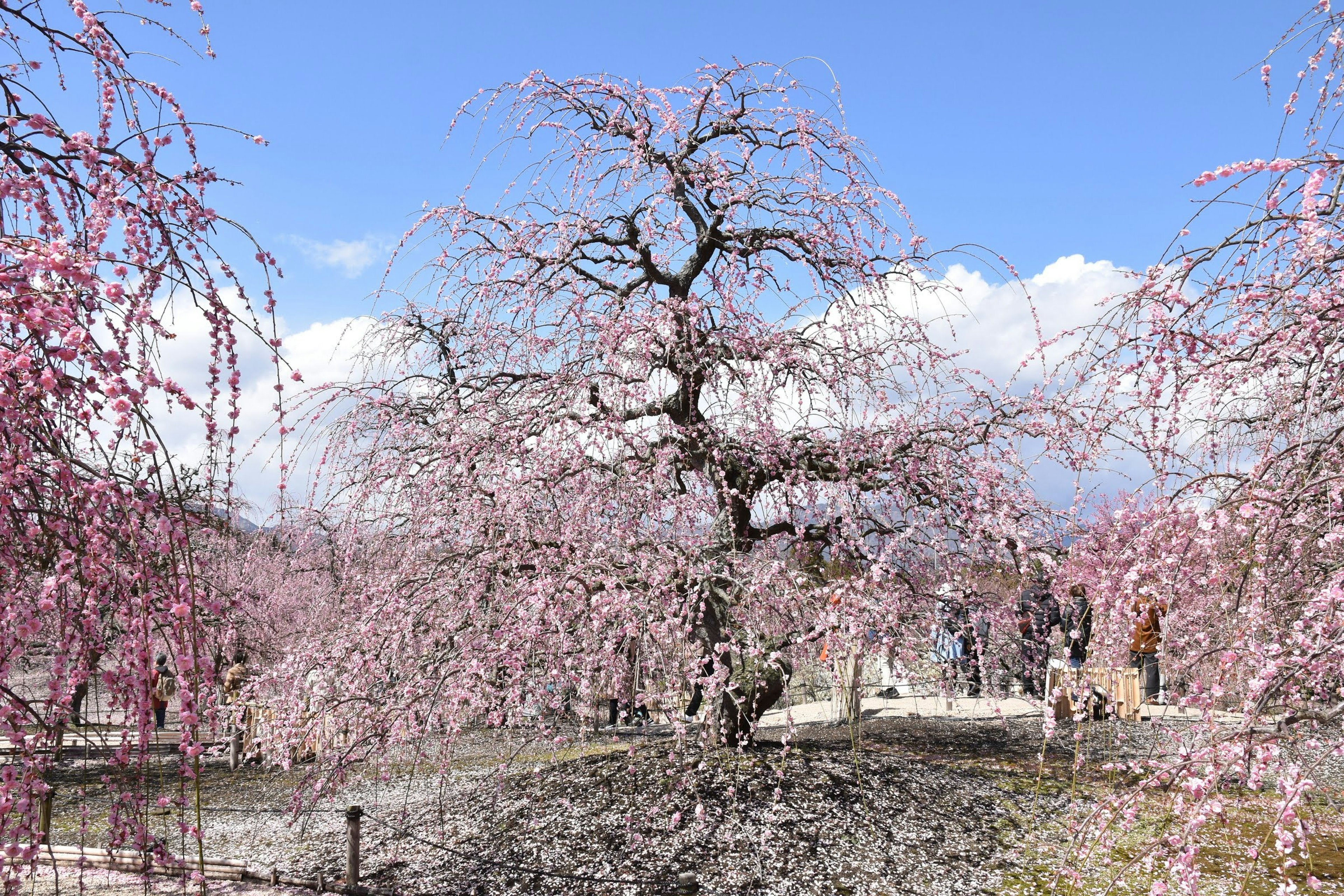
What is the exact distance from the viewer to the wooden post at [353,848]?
5.28 metres

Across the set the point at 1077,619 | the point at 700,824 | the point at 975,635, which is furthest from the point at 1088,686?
the point at 700,824

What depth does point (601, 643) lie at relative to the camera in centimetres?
544

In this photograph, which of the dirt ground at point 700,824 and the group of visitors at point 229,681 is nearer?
the dirt ground at point 700,824

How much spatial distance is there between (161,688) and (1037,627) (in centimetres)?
702

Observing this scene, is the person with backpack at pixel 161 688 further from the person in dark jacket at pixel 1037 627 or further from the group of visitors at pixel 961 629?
the person in dark jacket at pixel 1037 627

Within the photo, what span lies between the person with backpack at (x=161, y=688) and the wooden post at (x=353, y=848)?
4.19ft

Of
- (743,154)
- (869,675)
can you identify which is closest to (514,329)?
(743,154)

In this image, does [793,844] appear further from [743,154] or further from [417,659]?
[743,154]

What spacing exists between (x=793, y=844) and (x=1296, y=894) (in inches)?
102

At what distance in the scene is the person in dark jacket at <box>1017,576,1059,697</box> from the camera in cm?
707

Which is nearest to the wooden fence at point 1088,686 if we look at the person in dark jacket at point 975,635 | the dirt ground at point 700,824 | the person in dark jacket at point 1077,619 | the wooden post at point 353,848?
the person in dark jacket at point 1077,619

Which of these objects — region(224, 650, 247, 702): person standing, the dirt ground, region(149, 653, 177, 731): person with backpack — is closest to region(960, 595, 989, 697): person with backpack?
the dirt ground

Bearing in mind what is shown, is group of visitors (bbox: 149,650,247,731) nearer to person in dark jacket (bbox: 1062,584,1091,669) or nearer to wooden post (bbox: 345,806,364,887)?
wooden post (bbox: 345,806,364,887)

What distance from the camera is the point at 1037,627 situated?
7977 millimetres
